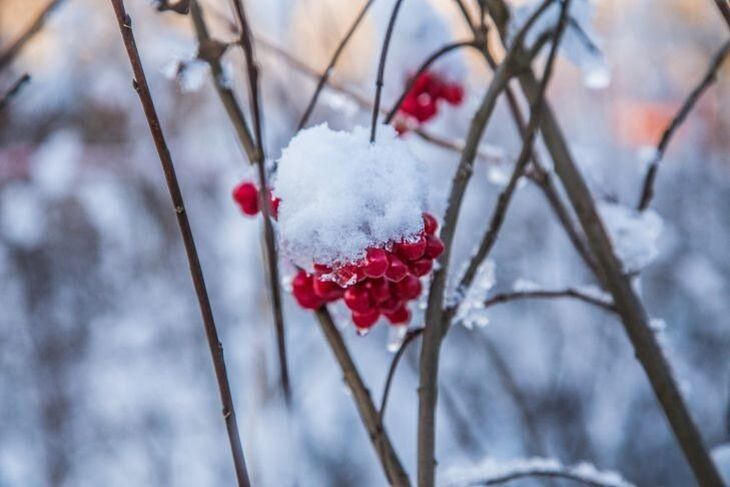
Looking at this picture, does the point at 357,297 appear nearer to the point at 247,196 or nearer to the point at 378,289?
the point at 378,289

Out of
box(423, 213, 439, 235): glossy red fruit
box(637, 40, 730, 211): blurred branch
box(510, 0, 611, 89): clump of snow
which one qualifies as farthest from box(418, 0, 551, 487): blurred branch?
box(637, 40, 730, 211): blurred branch

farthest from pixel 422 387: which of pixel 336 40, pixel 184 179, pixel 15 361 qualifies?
pixel 184 179

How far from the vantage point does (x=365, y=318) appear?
663 millimetres

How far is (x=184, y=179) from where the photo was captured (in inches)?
146

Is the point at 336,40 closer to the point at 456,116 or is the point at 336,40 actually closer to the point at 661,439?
the point at 456,116

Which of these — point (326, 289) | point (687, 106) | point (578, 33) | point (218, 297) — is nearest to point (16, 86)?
point (326, 289)

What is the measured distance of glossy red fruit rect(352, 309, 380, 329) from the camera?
657 millimetres

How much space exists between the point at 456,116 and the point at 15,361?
2284 mm

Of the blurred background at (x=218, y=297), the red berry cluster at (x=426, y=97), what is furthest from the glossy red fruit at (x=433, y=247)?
the blurred background at (x=218, y=297)

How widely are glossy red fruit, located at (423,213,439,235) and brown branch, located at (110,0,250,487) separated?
0.22 m

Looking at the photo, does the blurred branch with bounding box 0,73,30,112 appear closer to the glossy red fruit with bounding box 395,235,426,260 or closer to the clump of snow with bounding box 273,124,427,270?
the clump of snow with bounding box 273,124,427,270

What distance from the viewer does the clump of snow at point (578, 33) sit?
81 centimetres

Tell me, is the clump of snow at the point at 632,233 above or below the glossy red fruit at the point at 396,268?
above

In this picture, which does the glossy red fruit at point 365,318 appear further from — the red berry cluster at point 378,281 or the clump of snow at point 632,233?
the clump of snow at point 632,233
